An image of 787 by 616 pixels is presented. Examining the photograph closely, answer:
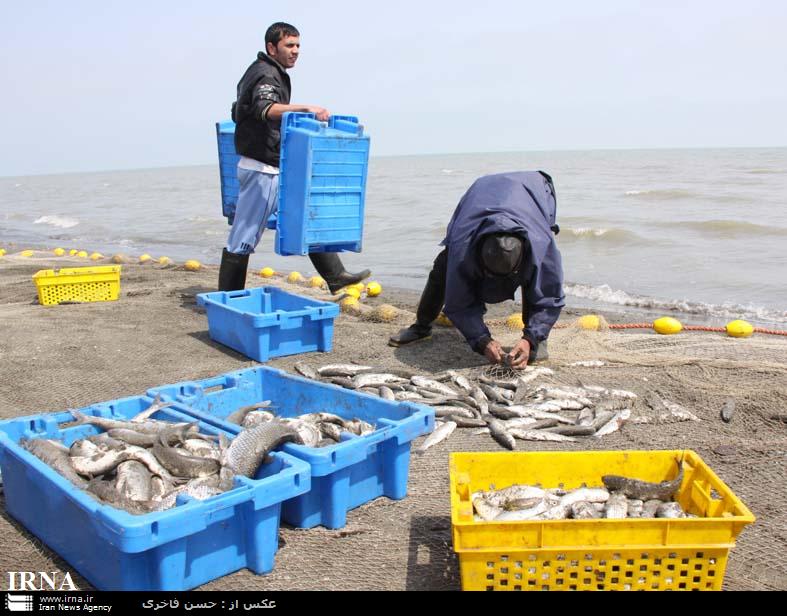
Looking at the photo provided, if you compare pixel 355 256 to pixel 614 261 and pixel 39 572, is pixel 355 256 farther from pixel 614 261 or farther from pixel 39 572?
pixel 39 572

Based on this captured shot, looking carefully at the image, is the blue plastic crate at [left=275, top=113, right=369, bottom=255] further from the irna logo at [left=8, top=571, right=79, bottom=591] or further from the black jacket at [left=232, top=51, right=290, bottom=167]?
the irna logo at [left=8, top=571, right=79, bottom=591]

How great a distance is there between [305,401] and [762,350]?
426 cm

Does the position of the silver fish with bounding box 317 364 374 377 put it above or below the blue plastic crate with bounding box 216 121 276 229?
below

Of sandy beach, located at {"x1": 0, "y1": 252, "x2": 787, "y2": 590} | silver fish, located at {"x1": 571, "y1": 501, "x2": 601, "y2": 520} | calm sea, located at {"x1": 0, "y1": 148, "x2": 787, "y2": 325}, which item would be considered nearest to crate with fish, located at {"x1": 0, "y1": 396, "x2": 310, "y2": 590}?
sandy beach, located at {"x1": 0, "y1": 252, "x2": 787, "y2": 590}

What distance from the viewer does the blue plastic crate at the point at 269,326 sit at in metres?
5.99

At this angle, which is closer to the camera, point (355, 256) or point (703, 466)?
point (703, 466)

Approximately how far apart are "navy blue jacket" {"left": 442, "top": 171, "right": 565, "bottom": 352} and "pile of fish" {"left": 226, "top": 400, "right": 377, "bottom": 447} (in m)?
1.88

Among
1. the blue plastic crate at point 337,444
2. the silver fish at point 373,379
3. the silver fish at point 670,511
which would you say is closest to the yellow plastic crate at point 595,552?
the silver fish at point 670,511

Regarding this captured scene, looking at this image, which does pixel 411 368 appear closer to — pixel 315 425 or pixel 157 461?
pixel 315 425

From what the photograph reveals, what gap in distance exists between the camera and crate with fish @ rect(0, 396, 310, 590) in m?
2.68

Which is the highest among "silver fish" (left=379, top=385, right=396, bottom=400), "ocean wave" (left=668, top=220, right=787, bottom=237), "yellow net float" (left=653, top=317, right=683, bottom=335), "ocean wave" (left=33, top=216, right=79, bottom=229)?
"ocean wave" (left=668, top=220, right=787, bottom=237)

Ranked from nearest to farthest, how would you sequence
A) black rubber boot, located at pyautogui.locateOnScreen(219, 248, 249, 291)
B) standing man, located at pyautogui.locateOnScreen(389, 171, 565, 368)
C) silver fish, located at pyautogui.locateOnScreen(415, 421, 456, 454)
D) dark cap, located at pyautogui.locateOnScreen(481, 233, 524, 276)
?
silver fish, located at pyautogui.locateOnScreen(415, 421, 456, 454)
dark cap, located at pyautogui.locateOnScreen(481, 233, 524, 276)
standing man, located at pyautogui.locateOnScreen(389, 171, 565, 368)
black rubber boot, located at pyautogui.locateOnScreen(219, 248, 249, 291)

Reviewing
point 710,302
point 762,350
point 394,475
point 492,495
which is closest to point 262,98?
point 394,475
